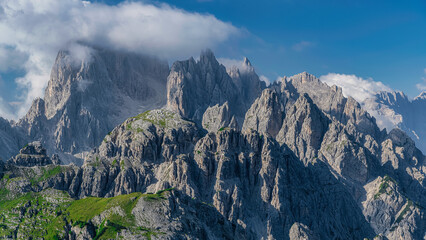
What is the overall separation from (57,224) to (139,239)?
→ 44.3 metres

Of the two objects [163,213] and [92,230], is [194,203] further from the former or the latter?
[92,230]

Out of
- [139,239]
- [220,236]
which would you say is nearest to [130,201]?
[139,239]

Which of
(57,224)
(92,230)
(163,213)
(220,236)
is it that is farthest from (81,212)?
(220,236)

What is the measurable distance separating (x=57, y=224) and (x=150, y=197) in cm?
3992

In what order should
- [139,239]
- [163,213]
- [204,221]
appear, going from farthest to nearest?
[204,221], [163,213], [139,239]

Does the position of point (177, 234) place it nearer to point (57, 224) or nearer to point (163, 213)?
point (163, 213)

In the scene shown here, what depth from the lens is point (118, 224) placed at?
566ft

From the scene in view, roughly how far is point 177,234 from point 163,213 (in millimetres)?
11510

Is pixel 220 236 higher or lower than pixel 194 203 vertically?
lower

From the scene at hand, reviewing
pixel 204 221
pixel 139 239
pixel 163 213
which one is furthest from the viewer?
pixel 204 221

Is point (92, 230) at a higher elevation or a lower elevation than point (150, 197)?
lower

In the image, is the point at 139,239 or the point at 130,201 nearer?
the point at 139,239

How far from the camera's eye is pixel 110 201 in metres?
188

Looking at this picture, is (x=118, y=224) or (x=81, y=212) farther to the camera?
(x=81, y=212)
